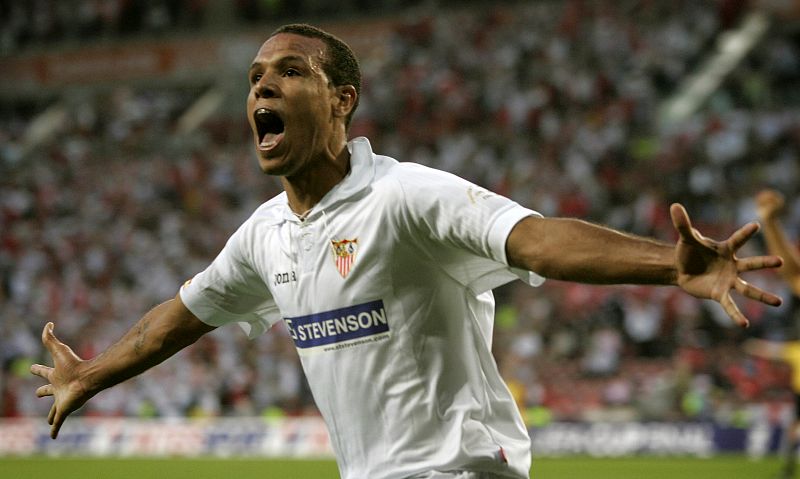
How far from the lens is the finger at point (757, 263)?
274 cm

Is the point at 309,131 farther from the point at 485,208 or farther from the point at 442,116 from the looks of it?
the point at 442,116

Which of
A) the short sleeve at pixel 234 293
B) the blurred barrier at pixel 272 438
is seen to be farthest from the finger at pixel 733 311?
the blurred barrier at pixel 272 438

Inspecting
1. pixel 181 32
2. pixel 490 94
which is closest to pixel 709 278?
pixel 490 94

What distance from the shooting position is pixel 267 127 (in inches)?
152

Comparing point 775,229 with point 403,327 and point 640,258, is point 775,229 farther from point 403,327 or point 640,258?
point 640,258

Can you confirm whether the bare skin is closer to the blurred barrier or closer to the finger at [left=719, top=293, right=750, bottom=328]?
the finger at [left=719, top=293, right=750, bottom=328]

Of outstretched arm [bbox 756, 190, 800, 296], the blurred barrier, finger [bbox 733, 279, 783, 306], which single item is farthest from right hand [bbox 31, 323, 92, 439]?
the blurred barrier

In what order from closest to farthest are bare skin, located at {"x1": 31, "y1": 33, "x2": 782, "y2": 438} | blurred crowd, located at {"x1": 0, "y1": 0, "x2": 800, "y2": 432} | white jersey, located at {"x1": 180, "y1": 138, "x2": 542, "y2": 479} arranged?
bare skin, located at {"x1": 31, "y1": 33, "x2": 782, "y2": 438} < white jersey, located at {"x1": 180, "y1": 138, "x2": 542, "y2": 479} < blurred crowd, located at {"x1": 0, "y1": 0, "x2": 800, "y2": 432}

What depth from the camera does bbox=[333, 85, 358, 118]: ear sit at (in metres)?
3.84

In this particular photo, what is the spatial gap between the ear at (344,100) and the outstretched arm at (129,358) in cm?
102

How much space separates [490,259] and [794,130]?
15.3 meters

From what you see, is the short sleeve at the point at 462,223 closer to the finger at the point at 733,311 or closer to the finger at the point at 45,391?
the finger at the point at 733,311

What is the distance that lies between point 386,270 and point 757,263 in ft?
3.73

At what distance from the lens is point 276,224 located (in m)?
3.91
